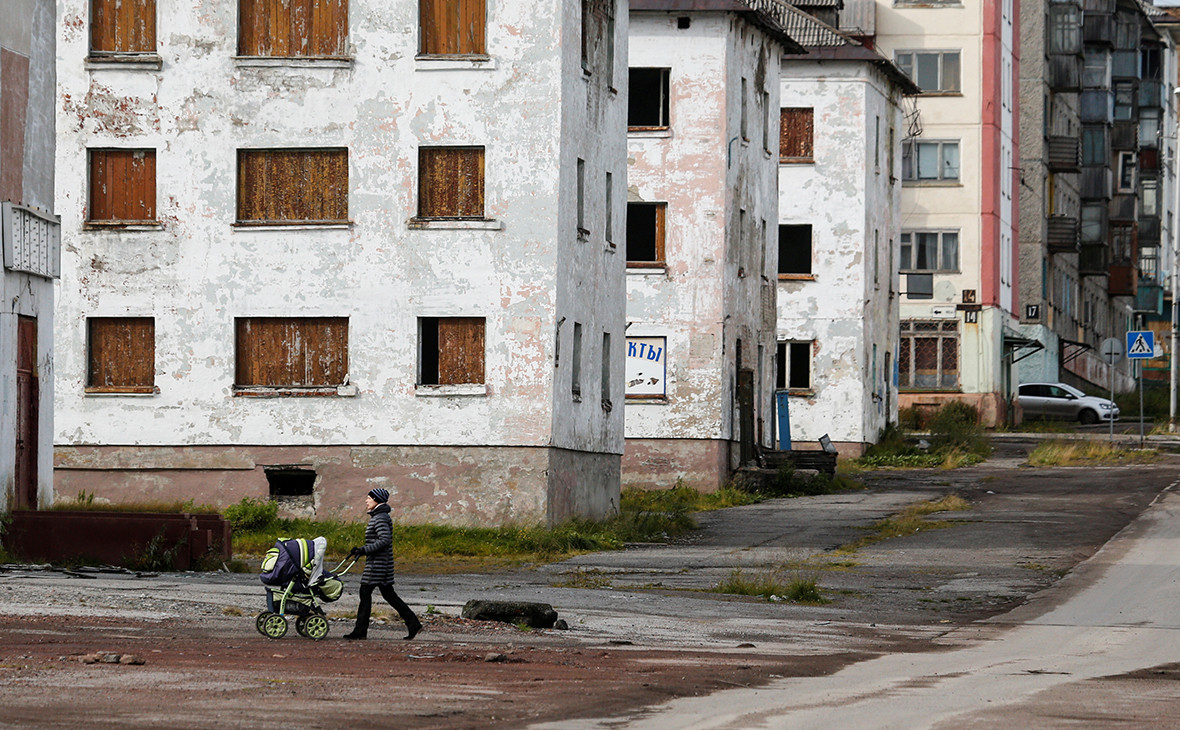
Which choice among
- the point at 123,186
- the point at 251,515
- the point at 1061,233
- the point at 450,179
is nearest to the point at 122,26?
the point at 123,186

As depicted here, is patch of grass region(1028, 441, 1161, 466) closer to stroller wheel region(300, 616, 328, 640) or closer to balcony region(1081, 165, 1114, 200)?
stroller wheel region(300, 616, 328, 640)

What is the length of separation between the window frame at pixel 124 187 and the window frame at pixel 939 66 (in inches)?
1324

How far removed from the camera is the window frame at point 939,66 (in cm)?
5684

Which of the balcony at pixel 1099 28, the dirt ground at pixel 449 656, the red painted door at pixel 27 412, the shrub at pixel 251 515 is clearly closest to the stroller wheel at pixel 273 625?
the dirt ground at pixel 449 656

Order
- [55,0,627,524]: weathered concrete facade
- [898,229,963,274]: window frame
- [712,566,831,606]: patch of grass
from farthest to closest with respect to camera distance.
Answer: [898,229,963,274]: window frame → [55,0,627,524]: weathered concrete facade → [712,566,831,606]: patch of grass

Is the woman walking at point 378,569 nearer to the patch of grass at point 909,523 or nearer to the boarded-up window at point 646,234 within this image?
the patch of grass at point 909,523

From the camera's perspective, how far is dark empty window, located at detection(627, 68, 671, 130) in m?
37.2

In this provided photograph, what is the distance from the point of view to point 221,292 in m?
28.0

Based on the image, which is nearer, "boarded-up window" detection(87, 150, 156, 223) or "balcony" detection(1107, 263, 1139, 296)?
"boarded-up window" detection(87, 150, 156, 223)

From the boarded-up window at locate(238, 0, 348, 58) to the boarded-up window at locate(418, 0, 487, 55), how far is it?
128 cm

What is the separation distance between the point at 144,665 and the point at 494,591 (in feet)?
26.3

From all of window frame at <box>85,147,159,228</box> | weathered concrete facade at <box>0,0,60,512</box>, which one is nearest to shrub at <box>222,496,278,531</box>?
weathered concrete facade at <box>0,0,60,512</box>

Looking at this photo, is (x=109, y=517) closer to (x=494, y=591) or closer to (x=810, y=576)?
(x=494, y=591)

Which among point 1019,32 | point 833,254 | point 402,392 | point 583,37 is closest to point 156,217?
point 402,392
